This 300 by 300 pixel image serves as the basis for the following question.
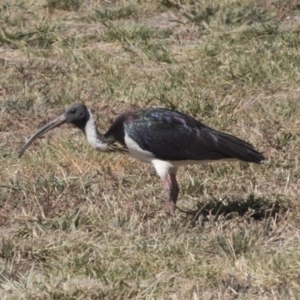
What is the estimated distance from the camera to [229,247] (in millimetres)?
7758

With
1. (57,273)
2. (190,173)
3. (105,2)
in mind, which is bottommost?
(105,2)

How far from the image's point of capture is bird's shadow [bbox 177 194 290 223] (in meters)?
8.55

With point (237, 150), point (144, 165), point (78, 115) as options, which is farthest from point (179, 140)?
point (144, 165)

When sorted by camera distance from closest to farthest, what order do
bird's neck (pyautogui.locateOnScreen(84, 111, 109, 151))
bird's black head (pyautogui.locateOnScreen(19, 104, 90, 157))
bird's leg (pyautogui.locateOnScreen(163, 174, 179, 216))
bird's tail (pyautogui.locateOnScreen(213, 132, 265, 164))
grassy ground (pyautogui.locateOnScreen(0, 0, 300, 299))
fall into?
1. grassy ground (pyautogui.locateOnScreen(0, 0, 300, 299))
2. bird's tail (pyautogui.locateOnScreen(213, 132, 265, 164))
3. bird's leg (pyautogui.locateOnScreen(163, 174, 179, 216))
4. bird's neck (pyautogui.locateOnScreen(84, 111, 109, 151))
5. bird's black head (pyautogui.locateOnScreen(19, 104, 90, 157))

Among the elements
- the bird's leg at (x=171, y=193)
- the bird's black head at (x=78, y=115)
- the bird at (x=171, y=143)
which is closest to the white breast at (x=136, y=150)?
the bird at (x=171, y=143)

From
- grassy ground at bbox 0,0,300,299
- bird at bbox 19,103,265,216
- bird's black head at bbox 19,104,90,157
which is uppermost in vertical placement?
bird at bbox 19,103,265,216

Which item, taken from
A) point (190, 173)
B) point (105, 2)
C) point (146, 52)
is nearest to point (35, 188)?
point (190, 173)

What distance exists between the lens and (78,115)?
29.8 ft

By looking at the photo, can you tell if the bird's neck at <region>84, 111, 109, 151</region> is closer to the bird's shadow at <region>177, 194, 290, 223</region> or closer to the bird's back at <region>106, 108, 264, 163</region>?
the bird's back at <region>106, 108, 264, 163</region>

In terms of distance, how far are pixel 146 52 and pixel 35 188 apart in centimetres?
392

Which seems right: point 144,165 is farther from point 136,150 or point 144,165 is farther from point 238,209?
point 238,209

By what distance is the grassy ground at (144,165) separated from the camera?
7422 mm

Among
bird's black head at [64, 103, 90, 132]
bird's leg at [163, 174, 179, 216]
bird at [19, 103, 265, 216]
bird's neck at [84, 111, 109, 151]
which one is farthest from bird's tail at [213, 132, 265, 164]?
bird's black head at [64, 103, 90, 132]

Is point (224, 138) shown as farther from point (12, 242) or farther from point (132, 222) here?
point (12, 242)
